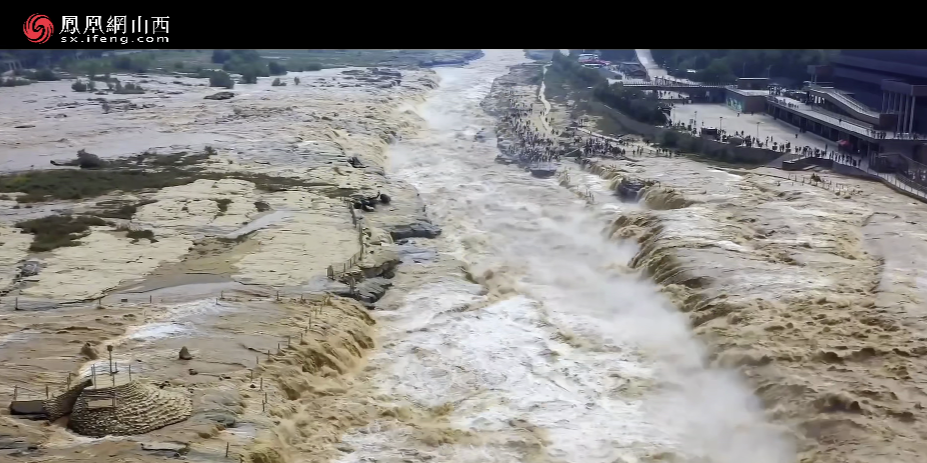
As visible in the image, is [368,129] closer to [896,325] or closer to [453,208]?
[453,208]

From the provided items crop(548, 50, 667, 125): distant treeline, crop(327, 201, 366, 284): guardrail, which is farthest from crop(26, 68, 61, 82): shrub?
crop(327, 201, 366, 284): guardrail

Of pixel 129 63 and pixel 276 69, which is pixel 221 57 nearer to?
pixel 129 63

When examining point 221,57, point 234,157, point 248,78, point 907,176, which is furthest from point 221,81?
point 907,176

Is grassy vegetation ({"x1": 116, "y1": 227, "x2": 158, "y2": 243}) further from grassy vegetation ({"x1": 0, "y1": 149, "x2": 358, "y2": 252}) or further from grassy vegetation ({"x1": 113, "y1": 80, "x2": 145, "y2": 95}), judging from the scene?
grassy vegetation ({"x1": 113, "y1": 80, "x2": 145, "y2": 95})

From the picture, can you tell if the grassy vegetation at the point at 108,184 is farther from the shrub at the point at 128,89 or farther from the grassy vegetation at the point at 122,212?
the shrub at the point at 128,89

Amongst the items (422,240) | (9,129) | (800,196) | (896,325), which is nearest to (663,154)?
(800,196)

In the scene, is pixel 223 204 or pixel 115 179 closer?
pixel 223 204
